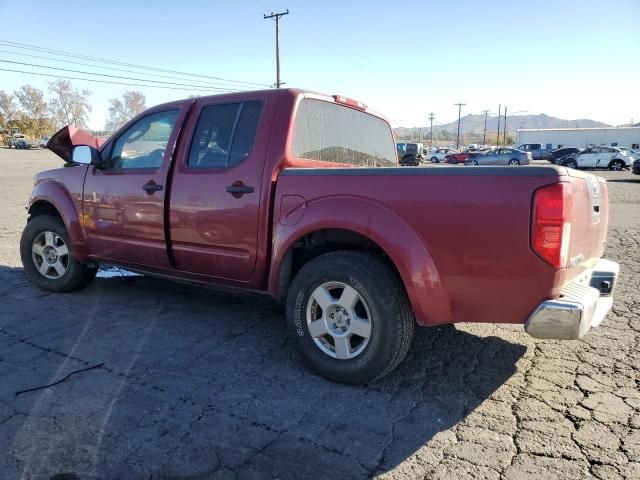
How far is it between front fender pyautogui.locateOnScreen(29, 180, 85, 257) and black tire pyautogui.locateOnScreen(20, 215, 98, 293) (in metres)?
0.16

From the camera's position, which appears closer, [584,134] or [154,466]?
[154,466]

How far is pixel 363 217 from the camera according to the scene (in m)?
3.13

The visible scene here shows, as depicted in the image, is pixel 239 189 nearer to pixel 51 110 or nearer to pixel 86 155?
pixel 86 155

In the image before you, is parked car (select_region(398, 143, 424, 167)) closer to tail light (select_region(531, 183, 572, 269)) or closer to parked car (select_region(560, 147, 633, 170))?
tail light (select_region(531, 183, 572, 269))

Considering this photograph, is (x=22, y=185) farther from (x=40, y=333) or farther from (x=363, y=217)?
(x=363, y=217)

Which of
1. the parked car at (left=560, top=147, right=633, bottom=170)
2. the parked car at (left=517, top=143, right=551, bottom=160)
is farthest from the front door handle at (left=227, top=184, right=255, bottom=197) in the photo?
the parked car at (left=517, top=143, right=551, bottom=160)

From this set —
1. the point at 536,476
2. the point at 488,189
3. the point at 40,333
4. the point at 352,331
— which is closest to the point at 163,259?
the point at 40,333

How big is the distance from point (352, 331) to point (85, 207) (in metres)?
3.18

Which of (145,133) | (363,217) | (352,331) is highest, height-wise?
(145,133)

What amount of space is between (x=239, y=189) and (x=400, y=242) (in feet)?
4.53

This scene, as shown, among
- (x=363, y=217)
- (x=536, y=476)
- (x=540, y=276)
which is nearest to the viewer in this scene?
(x=536, y=476)

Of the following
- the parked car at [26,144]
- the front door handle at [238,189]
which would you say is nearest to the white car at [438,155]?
the front door handle at [238,189]

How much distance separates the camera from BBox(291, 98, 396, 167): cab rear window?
392 centimetres

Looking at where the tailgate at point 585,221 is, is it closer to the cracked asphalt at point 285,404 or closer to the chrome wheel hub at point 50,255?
the cracked asphalt at point 285,404
